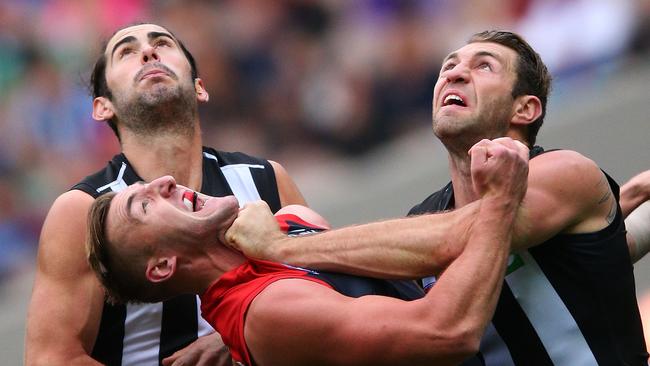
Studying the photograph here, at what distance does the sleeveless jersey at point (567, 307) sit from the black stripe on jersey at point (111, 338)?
1490 mm

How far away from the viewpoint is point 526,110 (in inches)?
204

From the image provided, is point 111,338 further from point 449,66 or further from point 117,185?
point 449,66

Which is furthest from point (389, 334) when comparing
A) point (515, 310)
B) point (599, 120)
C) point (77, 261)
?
point (599, 120)

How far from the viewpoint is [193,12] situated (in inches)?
416

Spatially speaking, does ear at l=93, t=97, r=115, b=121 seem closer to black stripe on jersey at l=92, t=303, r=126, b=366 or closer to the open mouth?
black stripe on jersey at l=92, t=303, r=126, b=366

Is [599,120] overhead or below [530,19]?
below

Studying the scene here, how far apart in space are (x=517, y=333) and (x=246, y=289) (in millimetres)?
994

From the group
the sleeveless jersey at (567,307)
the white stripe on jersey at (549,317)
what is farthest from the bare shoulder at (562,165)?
the white stripe on jersey at (549,317)

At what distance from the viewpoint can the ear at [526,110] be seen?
5.15 meters

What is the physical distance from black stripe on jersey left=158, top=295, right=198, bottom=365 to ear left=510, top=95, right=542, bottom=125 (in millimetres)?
1507

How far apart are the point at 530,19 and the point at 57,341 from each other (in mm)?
6122

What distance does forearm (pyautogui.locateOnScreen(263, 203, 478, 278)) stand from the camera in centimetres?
442

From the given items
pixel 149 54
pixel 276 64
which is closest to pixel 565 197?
pixel 149 54

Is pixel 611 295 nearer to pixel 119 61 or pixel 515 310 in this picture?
pixel 515 310
